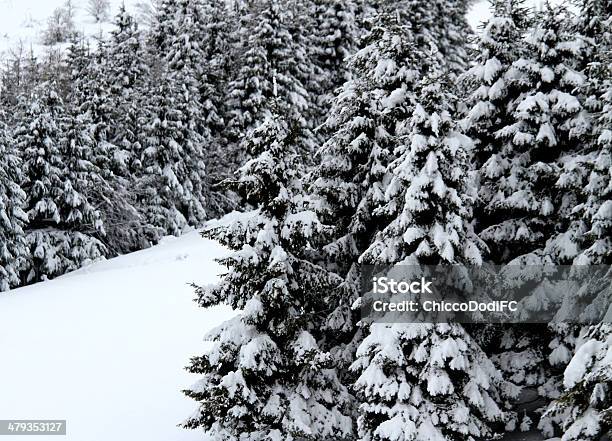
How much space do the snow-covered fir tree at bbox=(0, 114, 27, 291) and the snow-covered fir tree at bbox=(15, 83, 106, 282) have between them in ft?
2.71

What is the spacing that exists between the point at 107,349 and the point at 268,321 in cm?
920

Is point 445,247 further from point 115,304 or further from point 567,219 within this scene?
point 115,304

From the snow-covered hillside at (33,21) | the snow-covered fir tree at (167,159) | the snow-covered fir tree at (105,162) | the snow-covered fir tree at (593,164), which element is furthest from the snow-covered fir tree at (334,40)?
the snow-covered hillside at (33,21)

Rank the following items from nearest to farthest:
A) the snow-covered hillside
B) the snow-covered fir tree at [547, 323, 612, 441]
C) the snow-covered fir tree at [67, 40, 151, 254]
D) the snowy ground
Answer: the snow-covered fir tree at [547, 323, 612, 441] < the snow-covered fir tree at [67, 40, 151, 254] < the snowy ground < the snow-covered hillside

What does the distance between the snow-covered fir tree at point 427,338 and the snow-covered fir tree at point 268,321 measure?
1.13 m

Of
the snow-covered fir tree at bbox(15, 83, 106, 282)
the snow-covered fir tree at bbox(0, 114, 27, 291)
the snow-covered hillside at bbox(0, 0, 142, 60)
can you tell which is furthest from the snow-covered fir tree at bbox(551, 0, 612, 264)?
the snow-covered hillside at bbox(0, 0, 142, 60)

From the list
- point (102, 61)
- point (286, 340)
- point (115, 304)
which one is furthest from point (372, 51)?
point (102, 61)

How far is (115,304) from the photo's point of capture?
890 inches

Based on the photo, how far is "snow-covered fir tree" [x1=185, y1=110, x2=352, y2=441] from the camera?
36.0 feet

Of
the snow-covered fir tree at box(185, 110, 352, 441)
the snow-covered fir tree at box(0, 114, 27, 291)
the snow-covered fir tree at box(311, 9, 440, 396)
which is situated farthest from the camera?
the snow-covered fir tree at box(0, 114, 27, 291)

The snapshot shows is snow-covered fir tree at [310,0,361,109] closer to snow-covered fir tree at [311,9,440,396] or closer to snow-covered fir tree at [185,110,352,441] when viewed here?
snow-covered fir tree at [311,9,440,396]

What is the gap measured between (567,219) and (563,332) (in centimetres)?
287

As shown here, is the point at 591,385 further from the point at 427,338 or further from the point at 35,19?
the point at 35,19

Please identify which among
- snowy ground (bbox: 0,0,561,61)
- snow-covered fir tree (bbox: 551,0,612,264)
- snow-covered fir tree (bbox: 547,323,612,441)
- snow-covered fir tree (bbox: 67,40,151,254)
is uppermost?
snowy ground (bbox: 0,0,561,61)
